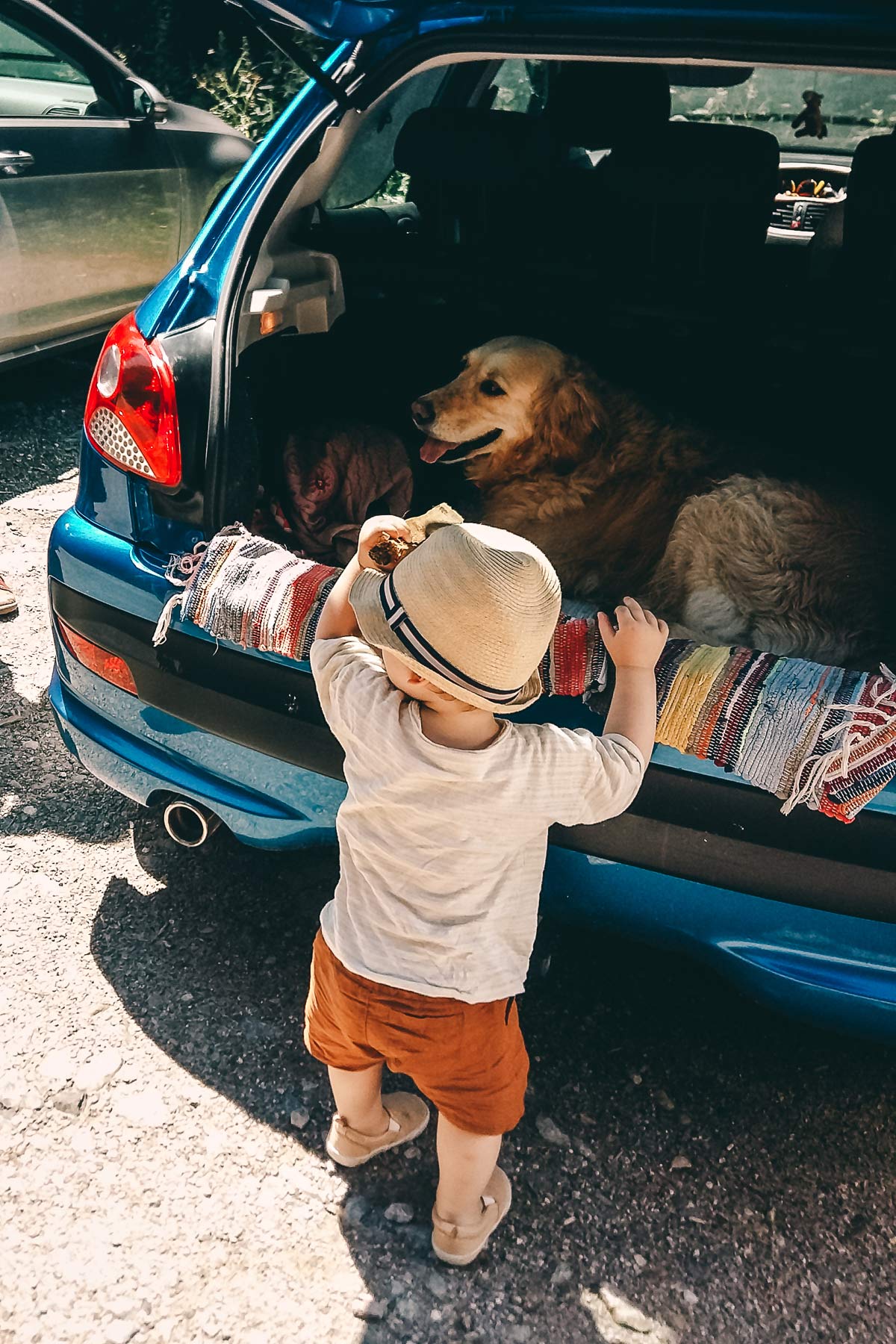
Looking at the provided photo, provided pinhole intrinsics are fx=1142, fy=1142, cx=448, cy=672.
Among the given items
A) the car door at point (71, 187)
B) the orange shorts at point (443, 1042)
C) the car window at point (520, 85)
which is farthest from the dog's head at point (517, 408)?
the car door at point (71, 187)

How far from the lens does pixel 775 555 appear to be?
2.48m

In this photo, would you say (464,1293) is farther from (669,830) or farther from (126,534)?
(126,534)

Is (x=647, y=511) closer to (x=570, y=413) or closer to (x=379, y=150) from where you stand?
(x=570, y=413)

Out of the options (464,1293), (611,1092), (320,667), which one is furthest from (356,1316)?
(320,667)

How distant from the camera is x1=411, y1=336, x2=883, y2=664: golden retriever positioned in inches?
96.2

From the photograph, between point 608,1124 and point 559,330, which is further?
point 559,330

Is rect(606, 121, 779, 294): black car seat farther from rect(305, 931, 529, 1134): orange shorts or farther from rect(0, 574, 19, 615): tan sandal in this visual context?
rect(0, 574, 19, 615): tan sandal

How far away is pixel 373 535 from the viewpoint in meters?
2.01

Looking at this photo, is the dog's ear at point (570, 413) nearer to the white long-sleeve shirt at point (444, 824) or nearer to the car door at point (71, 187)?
the white long-sleeve shirt at point (444, 824)

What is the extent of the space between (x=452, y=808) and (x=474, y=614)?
33cm

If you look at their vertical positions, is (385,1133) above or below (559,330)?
below

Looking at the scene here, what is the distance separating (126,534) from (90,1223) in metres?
1.33

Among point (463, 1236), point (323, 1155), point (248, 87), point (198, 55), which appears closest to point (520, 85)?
point (323, 1155)

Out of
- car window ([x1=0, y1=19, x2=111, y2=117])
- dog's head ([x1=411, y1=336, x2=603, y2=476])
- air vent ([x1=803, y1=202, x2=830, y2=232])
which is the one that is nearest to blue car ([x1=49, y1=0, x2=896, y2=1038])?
dog's head ([x1=411, y1=336, x2=603, y2=476])
